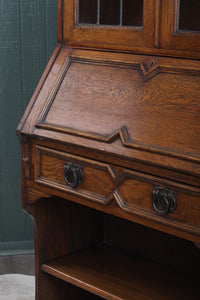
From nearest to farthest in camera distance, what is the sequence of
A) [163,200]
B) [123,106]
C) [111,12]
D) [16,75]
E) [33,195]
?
1. [163,200]
2. [123,106]
3. [111,12]
4. [33,195]
5. [16,75]

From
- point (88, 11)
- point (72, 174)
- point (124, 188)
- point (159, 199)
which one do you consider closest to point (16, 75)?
point (88, 11)

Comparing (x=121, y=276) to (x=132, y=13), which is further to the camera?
(x=121, y=276)

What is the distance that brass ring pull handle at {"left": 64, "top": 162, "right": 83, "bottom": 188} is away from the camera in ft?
6.58

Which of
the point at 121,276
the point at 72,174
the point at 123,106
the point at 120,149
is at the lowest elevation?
the point at 121,276

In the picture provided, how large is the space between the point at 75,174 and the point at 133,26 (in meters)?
0.64

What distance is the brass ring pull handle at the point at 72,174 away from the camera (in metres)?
2.01

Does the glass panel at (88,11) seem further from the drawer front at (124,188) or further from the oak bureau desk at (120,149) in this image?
the drawer front at (124,188)

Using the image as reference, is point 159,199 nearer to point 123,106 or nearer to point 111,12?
point 123,106

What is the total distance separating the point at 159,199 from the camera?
1.74 meters

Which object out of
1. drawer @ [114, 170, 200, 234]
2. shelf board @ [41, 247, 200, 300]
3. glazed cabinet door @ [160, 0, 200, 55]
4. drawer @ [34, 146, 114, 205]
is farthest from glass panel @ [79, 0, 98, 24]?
shelf board @ [41, 247, 200, 300]

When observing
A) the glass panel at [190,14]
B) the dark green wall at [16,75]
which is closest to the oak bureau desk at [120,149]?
the glass panel at [190,14]

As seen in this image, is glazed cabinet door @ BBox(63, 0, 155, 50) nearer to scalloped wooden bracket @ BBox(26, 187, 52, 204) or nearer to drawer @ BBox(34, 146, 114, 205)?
drawer @ BBox(34, 146, 114, 205)

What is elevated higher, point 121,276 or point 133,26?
point 133,26

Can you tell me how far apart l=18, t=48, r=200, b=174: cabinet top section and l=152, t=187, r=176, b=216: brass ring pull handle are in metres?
0.10
